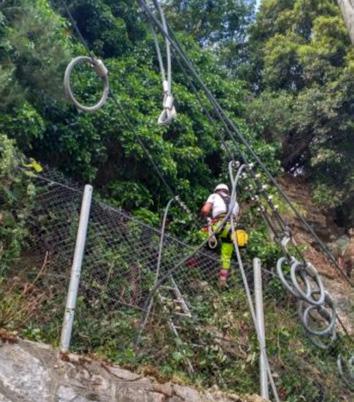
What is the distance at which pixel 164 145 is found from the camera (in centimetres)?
1038

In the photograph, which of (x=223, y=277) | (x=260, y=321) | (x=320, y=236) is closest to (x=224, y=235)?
(x=223, y=277)

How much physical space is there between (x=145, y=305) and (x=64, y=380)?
5.12 ft

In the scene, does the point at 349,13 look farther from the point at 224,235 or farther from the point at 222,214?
the point at 222,214

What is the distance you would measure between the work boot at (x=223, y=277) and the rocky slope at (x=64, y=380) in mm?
1906

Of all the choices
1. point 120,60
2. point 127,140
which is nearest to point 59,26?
point 127,140

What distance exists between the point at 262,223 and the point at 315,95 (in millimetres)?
4888

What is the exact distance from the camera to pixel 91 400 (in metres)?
4.73

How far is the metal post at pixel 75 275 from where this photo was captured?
500 centimetres

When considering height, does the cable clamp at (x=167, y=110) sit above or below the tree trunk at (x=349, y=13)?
below

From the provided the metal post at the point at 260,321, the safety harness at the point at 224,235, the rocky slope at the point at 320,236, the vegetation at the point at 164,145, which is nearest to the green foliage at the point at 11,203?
the vegetation at the point at 164,145

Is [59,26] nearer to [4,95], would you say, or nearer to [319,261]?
[4,95]

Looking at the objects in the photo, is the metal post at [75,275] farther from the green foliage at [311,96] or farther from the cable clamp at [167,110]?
the green foliage at [311,96]

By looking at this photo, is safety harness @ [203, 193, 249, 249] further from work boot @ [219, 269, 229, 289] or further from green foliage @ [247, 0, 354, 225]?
green foliage @ [247, 0, 354, 225]

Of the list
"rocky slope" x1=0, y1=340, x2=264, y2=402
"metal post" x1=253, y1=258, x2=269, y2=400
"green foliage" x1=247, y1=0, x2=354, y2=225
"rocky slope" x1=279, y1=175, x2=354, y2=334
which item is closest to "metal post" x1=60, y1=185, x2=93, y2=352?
"rocky slope" x1=0, y1=340, x2=264, y2=402
